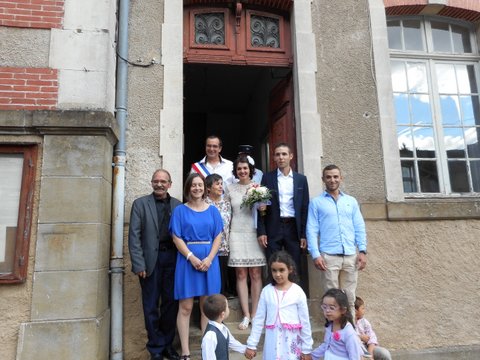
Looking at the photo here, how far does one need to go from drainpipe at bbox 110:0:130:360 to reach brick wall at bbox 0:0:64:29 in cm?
70

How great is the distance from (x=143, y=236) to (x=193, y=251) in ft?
1.78

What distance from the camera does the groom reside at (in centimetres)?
430

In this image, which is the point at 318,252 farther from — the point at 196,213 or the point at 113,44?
the point at 113,44

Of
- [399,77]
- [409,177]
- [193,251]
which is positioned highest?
[399,77]

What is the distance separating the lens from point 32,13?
4.34 meters

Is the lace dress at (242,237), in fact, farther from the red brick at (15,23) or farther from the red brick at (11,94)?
the red brick at (15,23)

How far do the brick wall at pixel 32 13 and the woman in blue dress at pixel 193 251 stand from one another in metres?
2.31

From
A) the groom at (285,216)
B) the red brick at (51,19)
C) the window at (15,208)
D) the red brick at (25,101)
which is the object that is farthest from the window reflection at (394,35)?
the window at (15,208)

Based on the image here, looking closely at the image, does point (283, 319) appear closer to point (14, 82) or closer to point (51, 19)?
point (14, 82)

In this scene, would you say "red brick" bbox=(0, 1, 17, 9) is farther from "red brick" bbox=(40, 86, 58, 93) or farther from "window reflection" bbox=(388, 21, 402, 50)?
"window reflection" bbox=(388, 21, 402, 50)

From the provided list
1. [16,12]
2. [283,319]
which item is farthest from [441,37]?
[16,12]

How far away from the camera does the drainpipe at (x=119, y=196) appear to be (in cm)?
421

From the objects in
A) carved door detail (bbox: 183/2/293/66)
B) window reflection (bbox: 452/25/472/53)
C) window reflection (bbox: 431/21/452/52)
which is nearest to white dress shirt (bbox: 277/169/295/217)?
carved door detail (bbox: 183/2/293/66)

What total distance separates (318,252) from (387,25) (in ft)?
12.4
